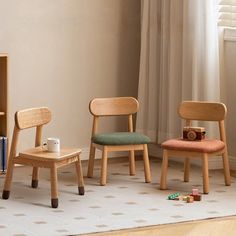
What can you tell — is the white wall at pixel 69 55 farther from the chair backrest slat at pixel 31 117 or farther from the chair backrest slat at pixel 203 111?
the chair backrest slat at pixel 203 111

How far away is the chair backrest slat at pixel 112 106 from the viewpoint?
5086 mm

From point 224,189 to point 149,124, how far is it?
1292mm

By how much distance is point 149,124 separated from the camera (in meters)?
5.93

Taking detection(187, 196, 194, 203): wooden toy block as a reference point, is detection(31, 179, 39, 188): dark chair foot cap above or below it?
above

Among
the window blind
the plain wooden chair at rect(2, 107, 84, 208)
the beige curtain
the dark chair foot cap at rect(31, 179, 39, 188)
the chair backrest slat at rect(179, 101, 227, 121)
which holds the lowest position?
the dark chair foot cap at rect(31, 179, 39, 188)

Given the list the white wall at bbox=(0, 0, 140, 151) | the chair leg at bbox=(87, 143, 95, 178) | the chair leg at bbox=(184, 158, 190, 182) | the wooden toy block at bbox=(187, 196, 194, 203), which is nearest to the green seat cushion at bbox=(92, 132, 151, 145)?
the chair leg at bbox=(87, 143, 95, 178)

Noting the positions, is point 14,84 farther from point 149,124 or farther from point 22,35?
point 149,124

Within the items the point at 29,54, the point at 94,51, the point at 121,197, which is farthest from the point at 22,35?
the point at 121,197

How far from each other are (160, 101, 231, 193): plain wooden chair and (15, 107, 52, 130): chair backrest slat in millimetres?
820

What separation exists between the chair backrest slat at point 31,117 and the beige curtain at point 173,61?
1363 mm

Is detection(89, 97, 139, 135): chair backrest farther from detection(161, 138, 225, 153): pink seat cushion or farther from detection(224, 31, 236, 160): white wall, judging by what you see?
detection(224, 31, 236, 160): white wall

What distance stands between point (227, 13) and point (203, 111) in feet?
3.06

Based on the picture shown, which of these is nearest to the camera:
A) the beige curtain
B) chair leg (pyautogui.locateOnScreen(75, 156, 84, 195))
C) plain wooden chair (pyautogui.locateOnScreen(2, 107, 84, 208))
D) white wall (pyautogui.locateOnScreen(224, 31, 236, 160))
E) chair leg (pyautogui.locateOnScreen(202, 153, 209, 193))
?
plain wooden chair (pyautogui.locateOnScreen(2, 107, 84, 208))

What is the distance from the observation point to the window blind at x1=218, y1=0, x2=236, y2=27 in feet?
17.8
